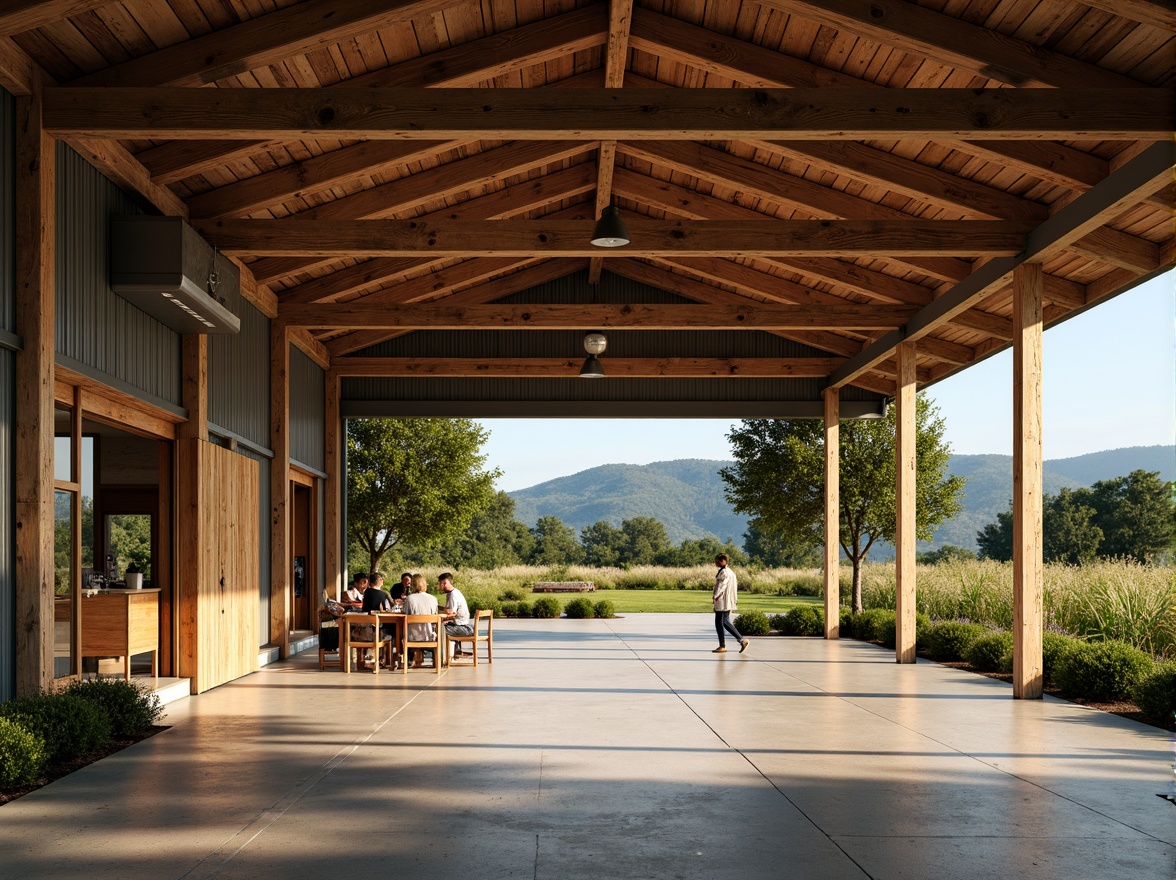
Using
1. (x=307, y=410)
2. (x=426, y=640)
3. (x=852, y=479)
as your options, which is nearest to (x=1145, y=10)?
(x=426, y=640)

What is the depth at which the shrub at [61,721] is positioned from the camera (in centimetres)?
679

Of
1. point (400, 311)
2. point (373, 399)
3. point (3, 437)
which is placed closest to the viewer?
point (3, 437)

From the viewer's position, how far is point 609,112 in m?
7.86

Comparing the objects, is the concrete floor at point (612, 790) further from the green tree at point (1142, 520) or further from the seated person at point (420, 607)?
the green tree at point (1142, 520)

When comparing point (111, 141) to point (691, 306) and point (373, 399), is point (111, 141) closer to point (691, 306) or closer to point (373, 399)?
point (691, 306)

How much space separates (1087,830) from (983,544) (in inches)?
2546

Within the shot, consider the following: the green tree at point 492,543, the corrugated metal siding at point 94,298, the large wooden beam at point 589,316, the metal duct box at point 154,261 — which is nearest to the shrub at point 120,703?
the corrugated metal siding at point 94,298

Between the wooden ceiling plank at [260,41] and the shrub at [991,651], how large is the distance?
9.55 meters

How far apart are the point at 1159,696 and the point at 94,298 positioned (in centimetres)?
912

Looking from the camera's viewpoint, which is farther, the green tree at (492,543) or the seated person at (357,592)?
the green tree at (492,543)

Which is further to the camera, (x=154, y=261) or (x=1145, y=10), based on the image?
(x=154, y=261)

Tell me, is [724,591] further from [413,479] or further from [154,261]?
[413,479]

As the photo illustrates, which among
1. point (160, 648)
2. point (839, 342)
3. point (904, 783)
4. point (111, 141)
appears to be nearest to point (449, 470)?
point (839, 342)

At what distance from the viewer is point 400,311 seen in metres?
14.9
